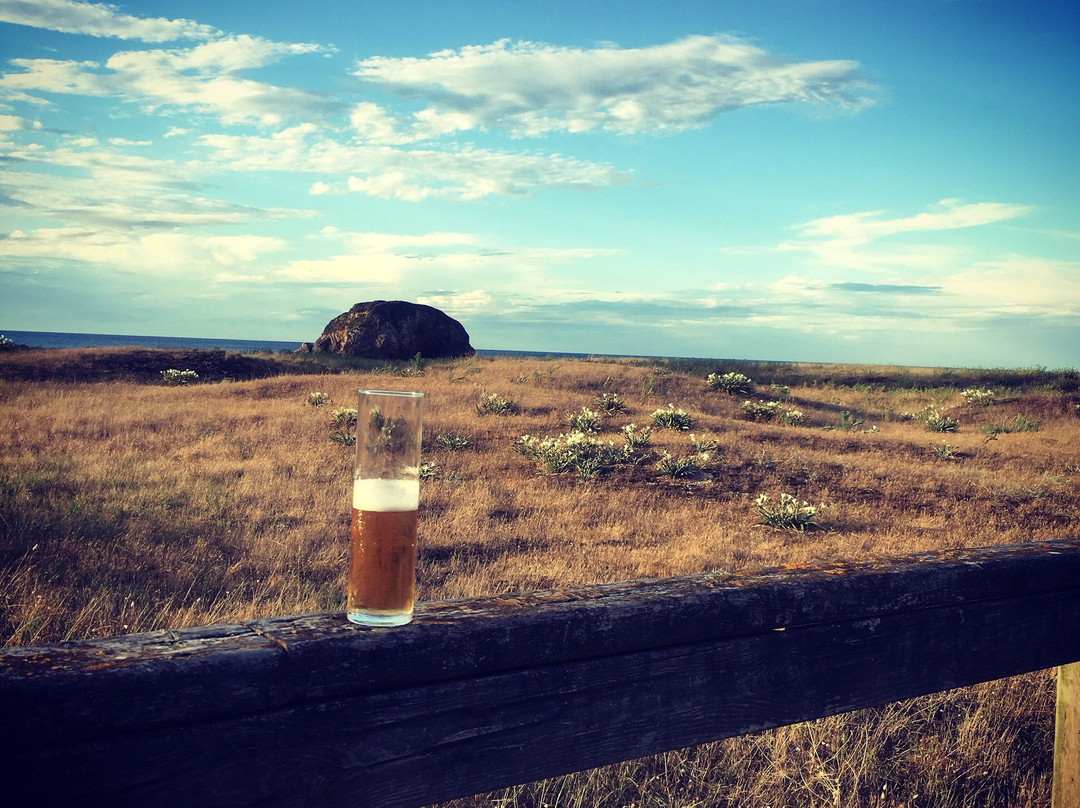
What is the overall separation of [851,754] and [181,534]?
6.27 m

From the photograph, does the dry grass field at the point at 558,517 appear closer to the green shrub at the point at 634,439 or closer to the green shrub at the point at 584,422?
the green shrub at the point at 634,439

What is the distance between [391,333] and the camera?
3422cm

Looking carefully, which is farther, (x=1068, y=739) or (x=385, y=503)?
(x=1068, y=739)

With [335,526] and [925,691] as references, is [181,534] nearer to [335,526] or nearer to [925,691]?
[335,526]

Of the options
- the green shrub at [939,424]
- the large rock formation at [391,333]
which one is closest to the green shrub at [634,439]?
the green shrub at [939,424]

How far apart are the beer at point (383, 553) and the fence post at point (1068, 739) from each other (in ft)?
7.33

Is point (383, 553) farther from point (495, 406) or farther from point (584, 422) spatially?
point (495, 406)

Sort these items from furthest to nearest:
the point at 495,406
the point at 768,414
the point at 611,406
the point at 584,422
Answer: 1. the point at 768,414
2. the point at 611,406
3. the point at 495,406
4. the point at 584,422

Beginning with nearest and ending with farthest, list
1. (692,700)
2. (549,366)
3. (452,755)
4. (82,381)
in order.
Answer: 1. (452,755)
2. (692,700)
3. (82,381)
4. (549,366)

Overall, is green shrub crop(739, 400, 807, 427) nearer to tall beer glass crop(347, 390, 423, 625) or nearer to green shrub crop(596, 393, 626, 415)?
green shrub crop(596, 393, 626, 415)

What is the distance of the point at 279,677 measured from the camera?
3.95 ft

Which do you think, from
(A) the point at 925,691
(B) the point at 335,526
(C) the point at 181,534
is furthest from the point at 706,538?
(A) the point at 925,691

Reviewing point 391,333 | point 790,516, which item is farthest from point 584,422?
point 391,333

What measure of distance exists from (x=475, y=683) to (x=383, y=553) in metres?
0.29
